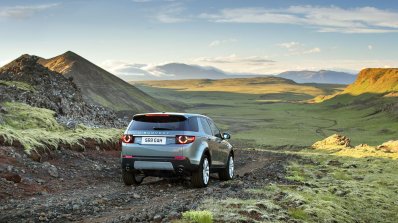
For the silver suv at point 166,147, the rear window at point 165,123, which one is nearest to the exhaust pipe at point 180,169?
the silver suv at point 166,147

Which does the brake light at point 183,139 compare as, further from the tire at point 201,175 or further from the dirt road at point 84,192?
the dirt road at point 84,192

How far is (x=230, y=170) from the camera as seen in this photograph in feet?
61.6

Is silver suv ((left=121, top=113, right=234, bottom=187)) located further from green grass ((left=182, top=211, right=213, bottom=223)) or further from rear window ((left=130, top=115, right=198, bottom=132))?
Answer: green grass ((left=182, top=211, right=213, bottom=223))

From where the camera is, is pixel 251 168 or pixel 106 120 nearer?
pixel 251 168

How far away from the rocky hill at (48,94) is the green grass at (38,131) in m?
1.55

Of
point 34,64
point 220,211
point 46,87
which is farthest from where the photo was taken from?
point 34,64

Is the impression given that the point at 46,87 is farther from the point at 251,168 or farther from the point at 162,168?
the point at 162,168

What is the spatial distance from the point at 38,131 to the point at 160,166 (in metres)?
8.62

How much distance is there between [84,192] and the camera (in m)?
15.0

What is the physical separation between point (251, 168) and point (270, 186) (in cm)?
1030

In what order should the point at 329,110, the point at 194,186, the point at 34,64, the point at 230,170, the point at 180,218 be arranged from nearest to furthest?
the point at 180,218 → the point at 194,186 → the point at 230,170 → the point at 34,64 → the point at 329,110

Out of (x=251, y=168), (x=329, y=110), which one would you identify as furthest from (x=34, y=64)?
→ (x=329, y=110)

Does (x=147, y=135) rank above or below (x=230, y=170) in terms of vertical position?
above

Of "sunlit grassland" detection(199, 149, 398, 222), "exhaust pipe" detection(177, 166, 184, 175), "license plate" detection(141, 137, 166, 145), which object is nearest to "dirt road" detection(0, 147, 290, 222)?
"exhaust pipe" detection(177, 166, 184, 175)
